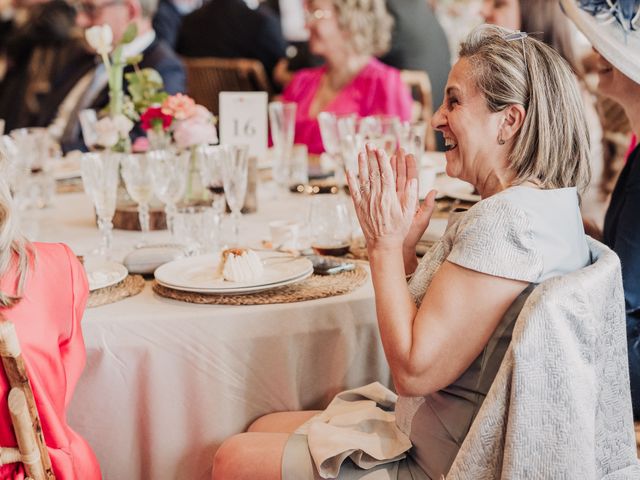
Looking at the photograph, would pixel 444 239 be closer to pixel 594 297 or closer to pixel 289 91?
pixel 594 297

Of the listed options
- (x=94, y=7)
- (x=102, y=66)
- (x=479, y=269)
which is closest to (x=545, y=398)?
(x=479, y=269)

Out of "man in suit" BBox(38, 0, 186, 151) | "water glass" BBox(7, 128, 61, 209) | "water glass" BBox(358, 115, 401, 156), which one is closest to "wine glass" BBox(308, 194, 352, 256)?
"water glass" BBox(358, 115, 401, 156)

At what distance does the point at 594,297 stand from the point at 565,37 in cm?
287

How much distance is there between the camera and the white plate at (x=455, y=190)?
261cm

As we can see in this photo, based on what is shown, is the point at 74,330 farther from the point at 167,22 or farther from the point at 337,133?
the point at 167,22

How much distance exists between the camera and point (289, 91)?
15.2ft

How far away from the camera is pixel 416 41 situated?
18.9 ft

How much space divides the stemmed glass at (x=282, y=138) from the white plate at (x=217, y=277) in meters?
0.99

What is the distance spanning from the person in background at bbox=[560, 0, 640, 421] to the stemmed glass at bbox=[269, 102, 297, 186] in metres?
1.11

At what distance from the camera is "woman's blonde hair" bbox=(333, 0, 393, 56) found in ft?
14.1

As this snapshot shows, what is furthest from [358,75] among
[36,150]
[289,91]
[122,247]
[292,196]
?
[122,247]

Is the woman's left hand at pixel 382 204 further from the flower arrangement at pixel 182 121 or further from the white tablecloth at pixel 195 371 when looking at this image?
the flower arrangement at pixel 182 121

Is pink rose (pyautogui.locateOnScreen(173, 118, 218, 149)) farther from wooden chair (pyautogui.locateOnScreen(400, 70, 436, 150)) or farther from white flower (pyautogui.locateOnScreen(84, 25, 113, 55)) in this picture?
wooden chair (pyautogui.locateOnScreen(400, 70, 436, 150))

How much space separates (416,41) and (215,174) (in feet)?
12.4
